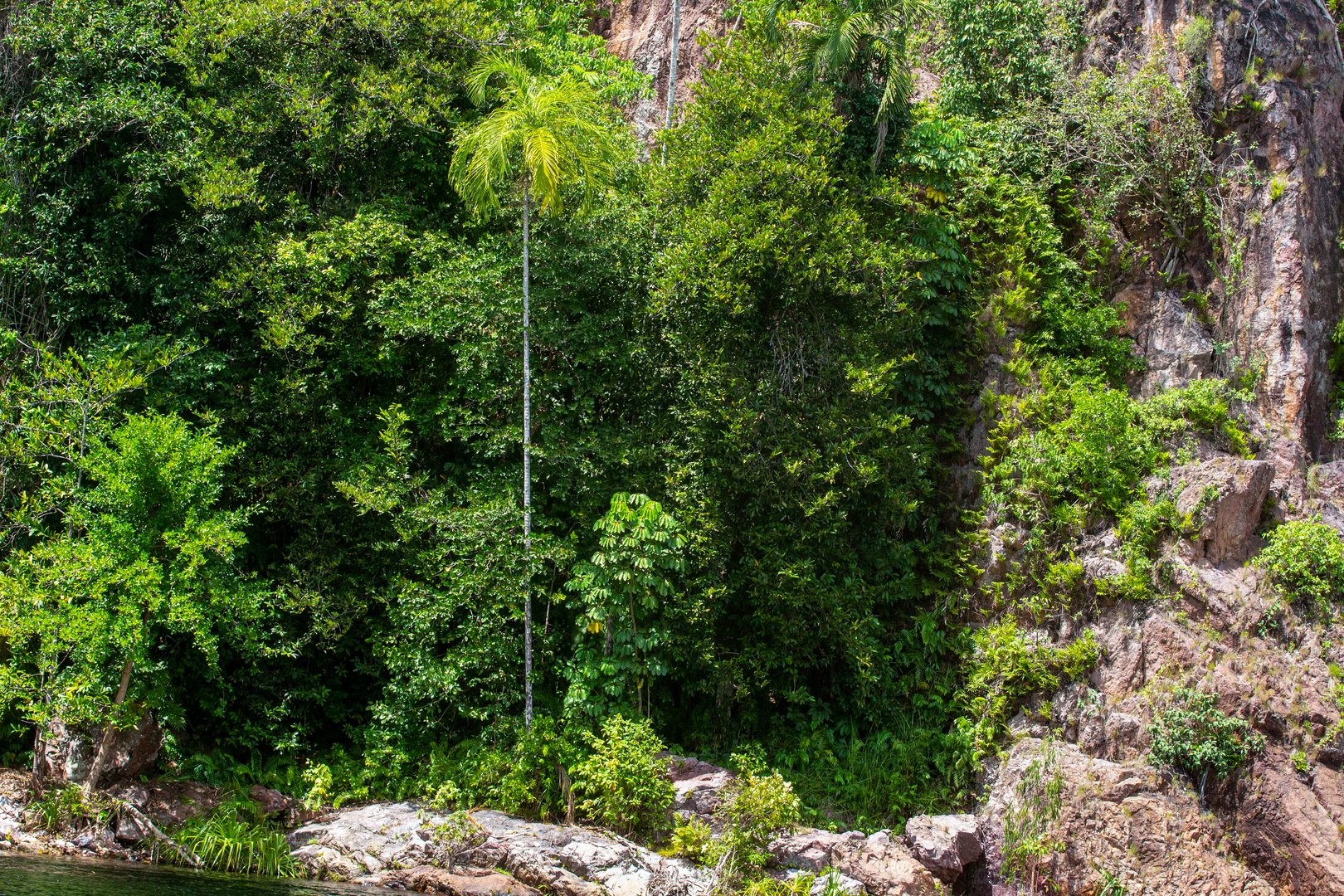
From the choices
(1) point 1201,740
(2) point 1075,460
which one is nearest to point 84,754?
(2) point 1075,460

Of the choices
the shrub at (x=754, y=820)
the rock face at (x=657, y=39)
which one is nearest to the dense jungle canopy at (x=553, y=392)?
the shrub at (x=754, y=820)

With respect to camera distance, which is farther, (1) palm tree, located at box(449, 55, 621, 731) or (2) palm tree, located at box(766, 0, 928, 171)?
(2) palm tree, located at box(766, 0, 928, 171)

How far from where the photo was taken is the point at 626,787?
11945mm

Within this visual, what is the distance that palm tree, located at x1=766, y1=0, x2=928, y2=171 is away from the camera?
15.0 metres

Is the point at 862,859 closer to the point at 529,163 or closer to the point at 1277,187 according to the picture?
the point at 529,163

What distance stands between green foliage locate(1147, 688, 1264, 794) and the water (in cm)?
871

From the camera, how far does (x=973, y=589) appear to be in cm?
1410

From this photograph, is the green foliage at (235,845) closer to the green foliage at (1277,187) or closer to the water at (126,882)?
the water at (126,882)

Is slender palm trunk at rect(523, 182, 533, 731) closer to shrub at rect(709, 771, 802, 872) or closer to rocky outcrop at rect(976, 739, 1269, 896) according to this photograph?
shrub at rect(709, 771, 802, 872)

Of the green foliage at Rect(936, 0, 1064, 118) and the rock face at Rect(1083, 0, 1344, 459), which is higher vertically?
the green foliage at Rect(936, 0, 1064, 118)

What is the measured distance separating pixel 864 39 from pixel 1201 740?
10632 millimetres

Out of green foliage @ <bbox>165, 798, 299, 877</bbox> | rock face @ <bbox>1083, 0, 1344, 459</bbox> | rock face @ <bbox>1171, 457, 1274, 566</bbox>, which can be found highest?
rock face @ <bbox>1083, 0, 1344, 459</bbox>

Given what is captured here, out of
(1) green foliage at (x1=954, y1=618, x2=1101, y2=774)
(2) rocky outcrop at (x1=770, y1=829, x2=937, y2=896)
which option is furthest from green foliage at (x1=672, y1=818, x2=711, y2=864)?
(1) green foliage at (x1=954, y1=618, x2=1101, y2=774)

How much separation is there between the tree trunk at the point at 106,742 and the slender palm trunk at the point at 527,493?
4737 mm
